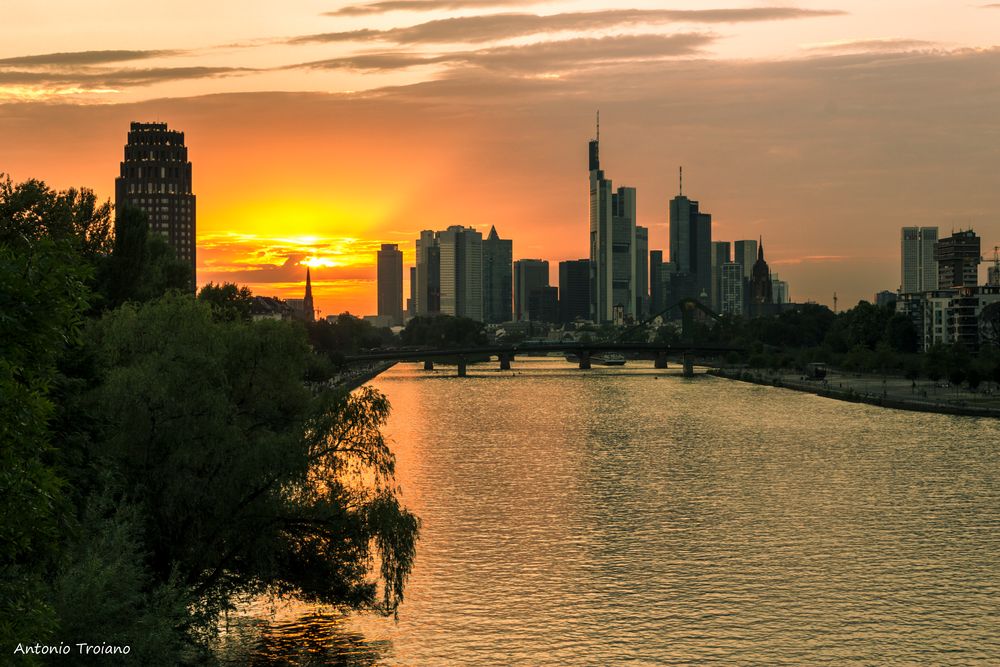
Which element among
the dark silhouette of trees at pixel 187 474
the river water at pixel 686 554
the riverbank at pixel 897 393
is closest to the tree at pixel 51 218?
the dark silhouette of trees at pixel 187 474

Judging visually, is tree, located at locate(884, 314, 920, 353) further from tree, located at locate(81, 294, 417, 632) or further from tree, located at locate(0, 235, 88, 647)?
tree, located at locate(0, 235, 88, 647)

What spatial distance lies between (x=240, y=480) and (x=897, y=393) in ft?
319

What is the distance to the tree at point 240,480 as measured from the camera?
2358 centimetres

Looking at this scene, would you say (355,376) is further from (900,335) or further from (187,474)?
(187,474)

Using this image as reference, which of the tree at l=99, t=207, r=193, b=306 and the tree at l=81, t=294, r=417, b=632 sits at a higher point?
the tree at l=99, t=207, r=193, b=306

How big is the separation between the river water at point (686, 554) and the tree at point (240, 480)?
8.97ft

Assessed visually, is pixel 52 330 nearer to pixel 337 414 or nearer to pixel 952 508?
pixel 337 414

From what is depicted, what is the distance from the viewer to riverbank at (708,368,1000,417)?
303 ft

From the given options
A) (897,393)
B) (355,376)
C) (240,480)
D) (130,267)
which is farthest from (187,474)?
(355,376)

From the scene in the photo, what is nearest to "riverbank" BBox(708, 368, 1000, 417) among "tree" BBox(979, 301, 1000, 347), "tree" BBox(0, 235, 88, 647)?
"tree" BBox(979, 301, 1000, 347)

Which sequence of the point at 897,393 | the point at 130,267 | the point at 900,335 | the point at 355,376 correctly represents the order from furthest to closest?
the point at 900,335, the point at 355,376, the point at 897,393, the point at 130,267

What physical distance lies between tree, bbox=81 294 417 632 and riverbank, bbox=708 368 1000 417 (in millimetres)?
71807

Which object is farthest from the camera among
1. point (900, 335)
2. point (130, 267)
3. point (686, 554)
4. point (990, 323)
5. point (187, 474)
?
point (990, 323)

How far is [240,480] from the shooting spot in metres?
24.0
